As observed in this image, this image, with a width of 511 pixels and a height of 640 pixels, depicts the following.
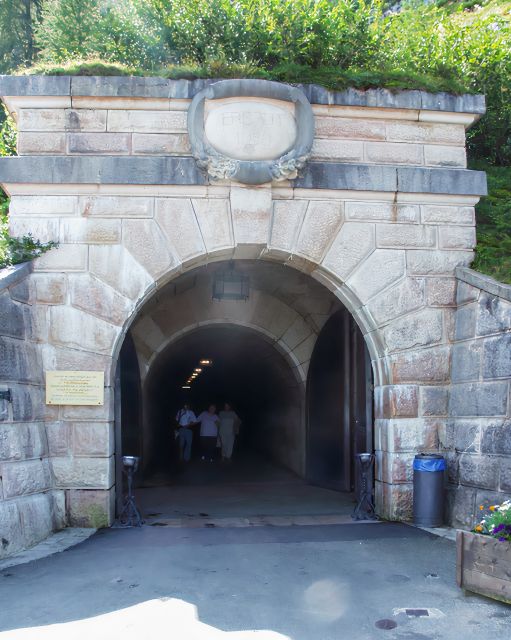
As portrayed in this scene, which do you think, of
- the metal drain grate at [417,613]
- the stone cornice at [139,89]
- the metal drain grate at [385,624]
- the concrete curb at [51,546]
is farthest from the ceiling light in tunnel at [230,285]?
the metal drain grate at [385,624]

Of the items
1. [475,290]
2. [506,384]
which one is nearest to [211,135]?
[475,290]

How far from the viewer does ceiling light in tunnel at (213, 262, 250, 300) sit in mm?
11430

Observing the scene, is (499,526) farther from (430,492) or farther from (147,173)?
(147,173)

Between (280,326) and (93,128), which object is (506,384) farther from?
(280,326)

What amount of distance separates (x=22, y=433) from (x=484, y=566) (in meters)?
4.39

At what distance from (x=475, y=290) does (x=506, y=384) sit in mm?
1228

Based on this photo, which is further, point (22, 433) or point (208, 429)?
point (208, 429)

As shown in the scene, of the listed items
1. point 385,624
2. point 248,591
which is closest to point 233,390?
point 248,591

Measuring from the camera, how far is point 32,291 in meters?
7.39

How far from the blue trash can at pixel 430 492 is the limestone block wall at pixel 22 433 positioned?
3789 millimetres

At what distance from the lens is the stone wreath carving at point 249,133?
7.50m

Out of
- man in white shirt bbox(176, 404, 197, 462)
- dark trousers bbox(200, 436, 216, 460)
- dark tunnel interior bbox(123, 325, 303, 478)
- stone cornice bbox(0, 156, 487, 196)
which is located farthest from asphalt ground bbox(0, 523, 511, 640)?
dark trousers bbox(200, 436, 216, 460)

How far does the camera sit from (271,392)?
54.2 ft

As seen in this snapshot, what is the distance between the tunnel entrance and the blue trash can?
1.23m
